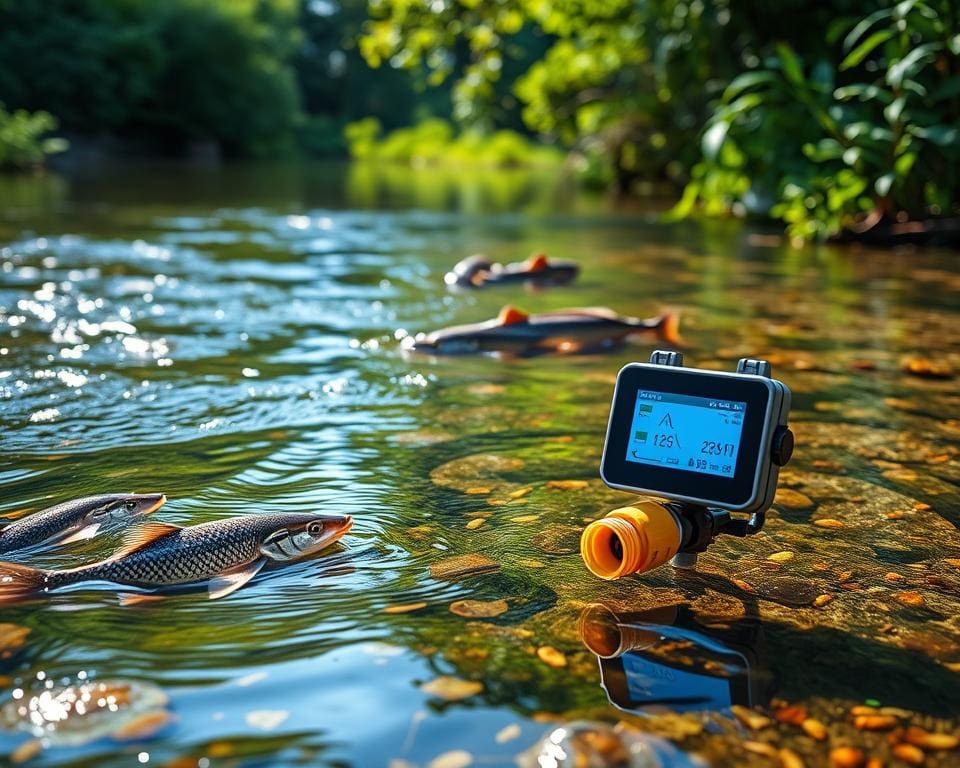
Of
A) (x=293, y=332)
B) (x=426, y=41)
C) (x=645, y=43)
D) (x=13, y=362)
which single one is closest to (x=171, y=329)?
(x=293, y=332)

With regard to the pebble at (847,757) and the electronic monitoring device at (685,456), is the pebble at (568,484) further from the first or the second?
the pebble at (847,757)

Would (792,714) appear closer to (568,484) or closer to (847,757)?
(847,757)

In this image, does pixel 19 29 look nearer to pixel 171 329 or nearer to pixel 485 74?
pixel 485 74

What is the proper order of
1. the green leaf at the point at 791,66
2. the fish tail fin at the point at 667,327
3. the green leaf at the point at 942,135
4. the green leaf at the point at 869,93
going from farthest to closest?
the green leaf at the point at 791,66 → the green leaf at the point at 869,93 → the green leaf at the point at 942,135 → the fish tail fin at the point at 667,327

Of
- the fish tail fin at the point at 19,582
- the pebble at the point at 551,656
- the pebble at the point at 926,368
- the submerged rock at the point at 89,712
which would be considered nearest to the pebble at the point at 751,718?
the pebble at the point at 551,656

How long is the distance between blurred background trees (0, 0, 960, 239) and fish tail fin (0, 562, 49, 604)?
7548 millimetres

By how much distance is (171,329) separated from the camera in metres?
6.56

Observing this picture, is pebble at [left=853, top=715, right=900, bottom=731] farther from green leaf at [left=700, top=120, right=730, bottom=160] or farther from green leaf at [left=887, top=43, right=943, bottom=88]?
green leaf at [left=700, top=120, right=730, bottom=160]

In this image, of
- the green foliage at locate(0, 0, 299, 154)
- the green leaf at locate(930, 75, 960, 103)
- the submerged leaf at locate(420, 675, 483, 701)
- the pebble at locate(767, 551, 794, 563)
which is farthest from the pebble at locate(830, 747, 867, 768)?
the green foliage at locate(0, 0, 299, 154)

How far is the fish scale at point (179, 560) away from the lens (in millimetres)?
2711

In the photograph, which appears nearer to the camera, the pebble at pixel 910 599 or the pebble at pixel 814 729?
the pebble at pixel 814 729

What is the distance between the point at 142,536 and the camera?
2.74m

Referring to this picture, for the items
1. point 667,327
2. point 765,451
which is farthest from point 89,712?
point 667,327

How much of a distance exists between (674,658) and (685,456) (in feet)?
1.61
